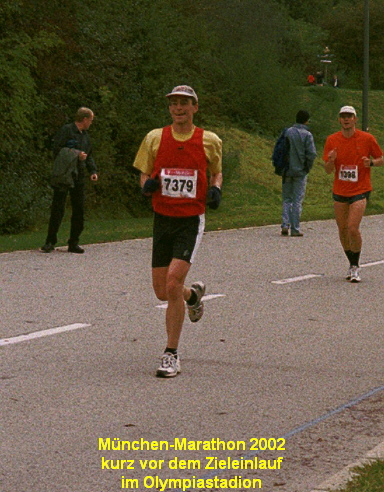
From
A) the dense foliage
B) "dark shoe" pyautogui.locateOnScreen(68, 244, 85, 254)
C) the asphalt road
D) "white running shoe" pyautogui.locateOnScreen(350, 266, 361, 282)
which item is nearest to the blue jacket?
"dark shoe" pyautogui.locateOnScreen(68, 244, 85, 254)

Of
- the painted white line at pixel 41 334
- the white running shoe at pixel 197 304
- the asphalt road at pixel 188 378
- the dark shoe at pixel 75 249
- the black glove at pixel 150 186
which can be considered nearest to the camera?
the asphalt road at pixel 188 378

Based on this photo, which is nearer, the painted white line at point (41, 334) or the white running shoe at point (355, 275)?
the painted white line at point (41, 334)

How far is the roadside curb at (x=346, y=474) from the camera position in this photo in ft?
16.3

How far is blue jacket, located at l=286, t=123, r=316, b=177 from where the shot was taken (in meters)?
19.5

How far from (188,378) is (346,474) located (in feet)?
8.49

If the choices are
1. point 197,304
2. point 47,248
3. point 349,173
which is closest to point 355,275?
point 349,173

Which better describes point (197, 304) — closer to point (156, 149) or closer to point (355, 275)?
point (156, 149)

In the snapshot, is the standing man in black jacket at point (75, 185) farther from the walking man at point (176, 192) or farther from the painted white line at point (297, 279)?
the walking man at point (176, 192)

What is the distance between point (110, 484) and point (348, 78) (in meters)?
85.3

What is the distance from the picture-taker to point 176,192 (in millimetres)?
7816

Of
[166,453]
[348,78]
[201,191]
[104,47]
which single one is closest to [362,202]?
[201,191]

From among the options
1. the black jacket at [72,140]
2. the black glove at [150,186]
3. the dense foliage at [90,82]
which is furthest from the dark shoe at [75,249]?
the black glove at [150,186]

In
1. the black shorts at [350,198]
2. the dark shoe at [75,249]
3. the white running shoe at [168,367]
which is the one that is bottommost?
the dark shoe at [75,249]

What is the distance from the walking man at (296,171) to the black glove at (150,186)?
11637 mm
